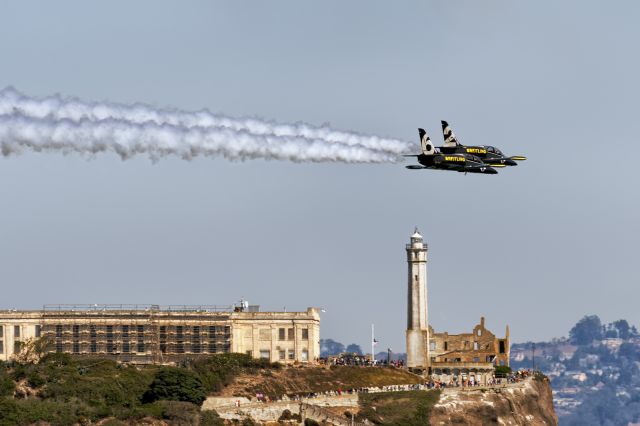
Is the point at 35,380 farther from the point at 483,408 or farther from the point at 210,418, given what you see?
the point at 483,408

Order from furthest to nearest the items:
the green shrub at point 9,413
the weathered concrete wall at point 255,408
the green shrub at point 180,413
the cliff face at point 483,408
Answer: the cliff face at point 483,408
the weathered concrete wall at point 255,408
the green shrub at point 180,413
the green shrub at point 9,413

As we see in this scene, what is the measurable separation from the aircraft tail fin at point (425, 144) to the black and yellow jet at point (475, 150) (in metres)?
3.01

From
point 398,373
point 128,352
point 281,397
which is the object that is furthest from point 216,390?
point 398,373

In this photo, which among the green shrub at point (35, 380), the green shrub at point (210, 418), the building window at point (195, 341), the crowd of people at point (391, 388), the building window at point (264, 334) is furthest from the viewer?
the building window at point (264, 334)

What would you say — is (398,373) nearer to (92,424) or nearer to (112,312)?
(112,312)

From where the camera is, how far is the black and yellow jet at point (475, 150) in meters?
157

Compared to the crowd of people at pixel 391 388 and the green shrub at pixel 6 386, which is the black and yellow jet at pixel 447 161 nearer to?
the crowd of people at pixel 391 388

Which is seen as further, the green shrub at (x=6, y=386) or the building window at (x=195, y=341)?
the building window at (x=195, y=341)

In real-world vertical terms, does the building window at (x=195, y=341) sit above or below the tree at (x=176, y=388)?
above

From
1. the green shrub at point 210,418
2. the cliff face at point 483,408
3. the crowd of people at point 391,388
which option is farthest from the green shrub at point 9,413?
the cliff face at point 483,408

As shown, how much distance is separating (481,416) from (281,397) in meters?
25.8

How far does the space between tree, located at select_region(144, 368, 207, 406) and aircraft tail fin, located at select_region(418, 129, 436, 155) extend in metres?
35.4

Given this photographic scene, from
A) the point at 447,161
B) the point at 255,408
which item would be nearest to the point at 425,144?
the point at 447,161

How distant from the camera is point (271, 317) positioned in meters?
198
